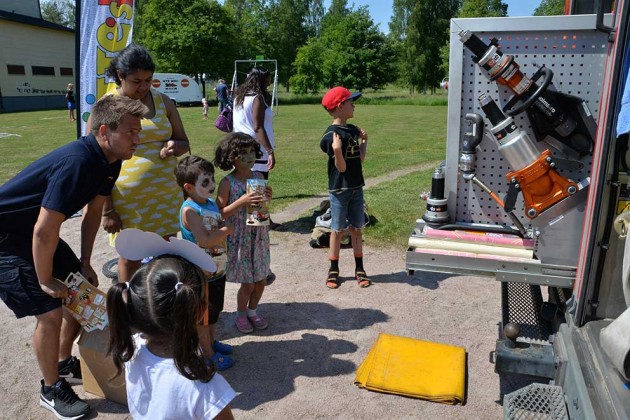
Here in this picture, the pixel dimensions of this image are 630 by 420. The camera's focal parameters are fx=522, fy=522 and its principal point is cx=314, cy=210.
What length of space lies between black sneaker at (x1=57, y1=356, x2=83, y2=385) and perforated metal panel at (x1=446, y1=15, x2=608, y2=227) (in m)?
2.76

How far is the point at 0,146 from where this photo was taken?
50.0 feet

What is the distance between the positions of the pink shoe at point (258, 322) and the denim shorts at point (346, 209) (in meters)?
1.15

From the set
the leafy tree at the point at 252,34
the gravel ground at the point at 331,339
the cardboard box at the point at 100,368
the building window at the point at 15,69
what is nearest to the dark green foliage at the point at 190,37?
the leafy tree at the point at 252,34

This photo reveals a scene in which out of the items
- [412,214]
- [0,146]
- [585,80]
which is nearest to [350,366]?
[585,80]

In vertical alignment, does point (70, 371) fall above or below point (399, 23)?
below

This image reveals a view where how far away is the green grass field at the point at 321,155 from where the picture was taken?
286 inches

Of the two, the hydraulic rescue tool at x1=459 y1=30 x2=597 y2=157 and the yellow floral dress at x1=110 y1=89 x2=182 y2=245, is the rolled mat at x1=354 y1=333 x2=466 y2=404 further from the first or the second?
the yellow floral dress at x1=110 y1=89 x2=182 y2=245

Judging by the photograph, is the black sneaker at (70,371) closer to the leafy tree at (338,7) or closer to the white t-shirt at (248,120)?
the white t-shirt at (248,120)

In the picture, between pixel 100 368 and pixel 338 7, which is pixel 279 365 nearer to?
pixel 100 368

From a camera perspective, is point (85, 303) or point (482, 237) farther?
point (482, 237)

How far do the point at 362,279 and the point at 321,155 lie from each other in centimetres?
852

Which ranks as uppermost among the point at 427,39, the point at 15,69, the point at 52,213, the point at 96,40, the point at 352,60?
the point at 427,39

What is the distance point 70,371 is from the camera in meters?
3.43

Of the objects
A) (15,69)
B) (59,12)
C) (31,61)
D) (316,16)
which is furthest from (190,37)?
(59,12)
